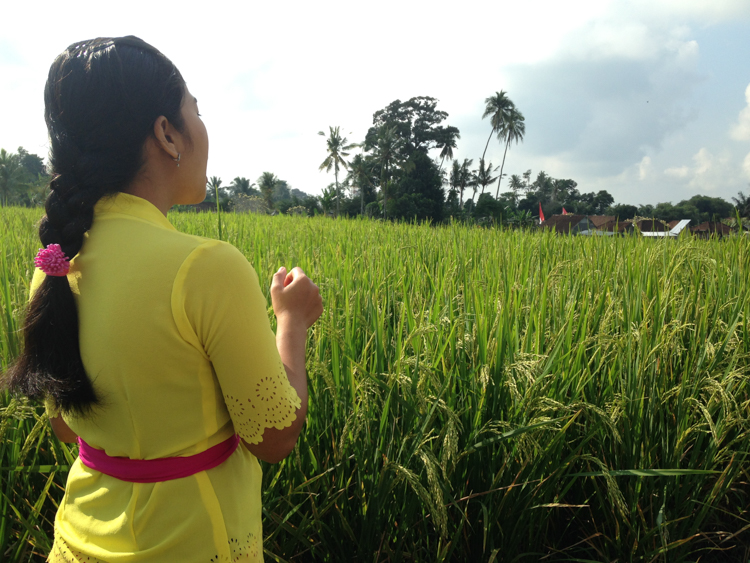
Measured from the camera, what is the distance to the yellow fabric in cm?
66

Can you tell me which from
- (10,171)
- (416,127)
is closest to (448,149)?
(416,127)

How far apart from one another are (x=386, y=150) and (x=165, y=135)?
153 ft

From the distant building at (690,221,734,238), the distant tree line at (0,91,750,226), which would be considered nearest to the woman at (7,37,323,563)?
the distant building at (690,221,734,238)

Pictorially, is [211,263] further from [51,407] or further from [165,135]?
[51,407]

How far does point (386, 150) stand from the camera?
45531mm

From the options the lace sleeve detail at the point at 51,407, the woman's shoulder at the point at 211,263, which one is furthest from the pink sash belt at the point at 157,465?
the woman's shoulder at the point at 211,263

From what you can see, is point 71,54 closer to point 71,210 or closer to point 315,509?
point 71,210

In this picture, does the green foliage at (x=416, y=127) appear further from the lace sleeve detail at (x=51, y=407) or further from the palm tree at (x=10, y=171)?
the lace sleeve detail at (x=51, y=407)

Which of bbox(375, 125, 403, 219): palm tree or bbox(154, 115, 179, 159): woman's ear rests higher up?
bbox(375, 125, 403, 219): palm tree

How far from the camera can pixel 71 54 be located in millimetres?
763

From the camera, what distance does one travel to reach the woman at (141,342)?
67 cm

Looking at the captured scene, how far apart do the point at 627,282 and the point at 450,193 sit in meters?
47.3

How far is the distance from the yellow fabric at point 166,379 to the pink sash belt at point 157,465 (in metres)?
0.01

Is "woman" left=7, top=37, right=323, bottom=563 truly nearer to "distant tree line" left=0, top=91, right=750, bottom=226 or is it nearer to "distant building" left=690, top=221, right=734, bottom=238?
"distant building" left=690, top=221, right=734, bottom=238
